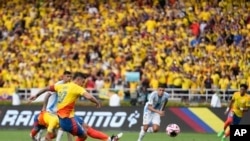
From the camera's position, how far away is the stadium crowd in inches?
1622

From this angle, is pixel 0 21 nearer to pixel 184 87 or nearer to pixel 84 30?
pixel 84 30

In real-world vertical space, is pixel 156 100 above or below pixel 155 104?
above

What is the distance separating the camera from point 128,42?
44.2m

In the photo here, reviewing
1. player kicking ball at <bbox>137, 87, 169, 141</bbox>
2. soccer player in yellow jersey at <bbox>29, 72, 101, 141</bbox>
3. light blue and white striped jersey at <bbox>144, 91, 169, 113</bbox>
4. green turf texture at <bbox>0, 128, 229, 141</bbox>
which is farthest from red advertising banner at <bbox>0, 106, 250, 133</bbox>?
soccer player in yellow jersey at <bbox>29, 72, 101, 141</bbox>

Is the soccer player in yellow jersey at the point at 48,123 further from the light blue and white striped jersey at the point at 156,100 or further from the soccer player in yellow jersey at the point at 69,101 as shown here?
the light blue and white striped jersey at the point at 156,100

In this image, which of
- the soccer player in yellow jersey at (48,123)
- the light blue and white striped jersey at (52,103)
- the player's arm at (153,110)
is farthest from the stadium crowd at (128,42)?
the soccer player in yellow jersey at (48,123)

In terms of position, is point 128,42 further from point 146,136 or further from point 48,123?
point 48,123

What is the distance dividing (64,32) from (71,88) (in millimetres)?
22534

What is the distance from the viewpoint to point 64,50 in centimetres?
4450

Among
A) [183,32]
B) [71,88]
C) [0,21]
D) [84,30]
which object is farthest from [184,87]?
[71,88]

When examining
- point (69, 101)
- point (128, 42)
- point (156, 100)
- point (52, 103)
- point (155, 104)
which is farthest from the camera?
point (128, 42)

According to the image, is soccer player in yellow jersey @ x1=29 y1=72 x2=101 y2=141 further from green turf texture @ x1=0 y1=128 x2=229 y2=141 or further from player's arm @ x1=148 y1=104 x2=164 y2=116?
green turf texture @ x1=0 y1=128 x2=229 y2=141

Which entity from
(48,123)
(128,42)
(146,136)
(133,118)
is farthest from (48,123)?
(128,42)

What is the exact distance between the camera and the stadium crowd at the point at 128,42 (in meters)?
41.2
